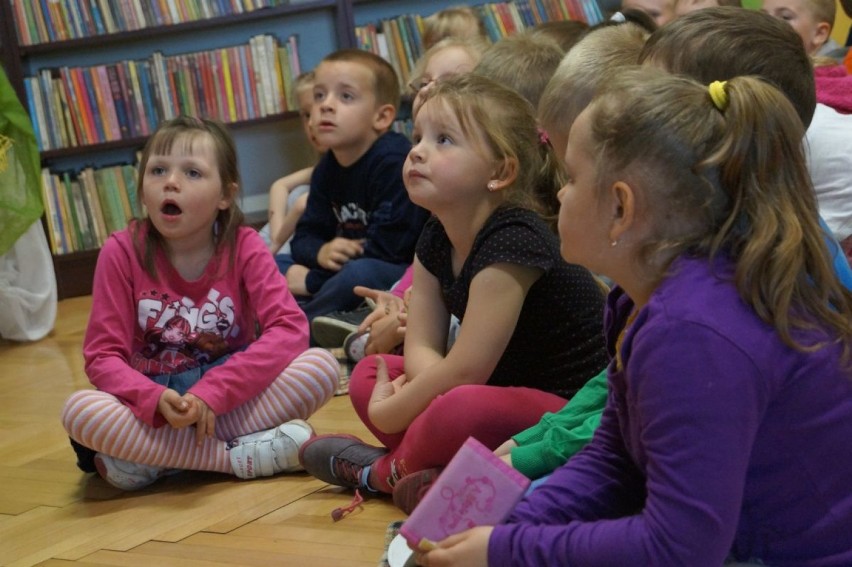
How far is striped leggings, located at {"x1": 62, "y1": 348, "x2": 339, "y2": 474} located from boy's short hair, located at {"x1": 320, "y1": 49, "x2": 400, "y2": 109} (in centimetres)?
104

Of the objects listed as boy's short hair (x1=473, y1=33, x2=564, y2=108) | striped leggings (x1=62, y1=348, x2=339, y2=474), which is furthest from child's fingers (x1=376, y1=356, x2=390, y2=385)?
boy's short hair (x1=473, y1=33, x2=564, y2=108)

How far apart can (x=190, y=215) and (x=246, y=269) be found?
132 millimetres

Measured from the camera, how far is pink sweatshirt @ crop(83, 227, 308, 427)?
6.08 ft

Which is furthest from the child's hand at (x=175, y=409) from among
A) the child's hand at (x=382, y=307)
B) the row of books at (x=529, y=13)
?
the row of books at (x=529, y=13)

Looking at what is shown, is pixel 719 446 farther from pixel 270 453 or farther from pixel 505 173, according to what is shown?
pixel 270 453

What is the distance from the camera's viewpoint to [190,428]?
1.82m

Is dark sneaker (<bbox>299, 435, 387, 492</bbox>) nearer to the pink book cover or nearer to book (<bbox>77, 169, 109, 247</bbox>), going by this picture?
the pink book cover

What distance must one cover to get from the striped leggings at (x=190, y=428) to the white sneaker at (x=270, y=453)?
0.9 inches

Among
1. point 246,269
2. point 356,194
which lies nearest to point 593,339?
Result: point 246,269

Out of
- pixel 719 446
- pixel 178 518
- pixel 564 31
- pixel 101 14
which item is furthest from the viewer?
pixel 101 14

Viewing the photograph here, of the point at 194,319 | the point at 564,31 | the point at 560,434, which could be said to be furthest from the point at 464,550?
the point at 564,31

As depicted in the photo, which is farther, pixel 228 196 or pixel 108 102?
pixel 108 102

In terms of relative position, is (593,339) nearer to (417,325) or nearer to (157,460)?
(417,325)

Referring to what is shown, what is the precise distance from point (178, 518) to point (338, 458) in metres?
0.25
